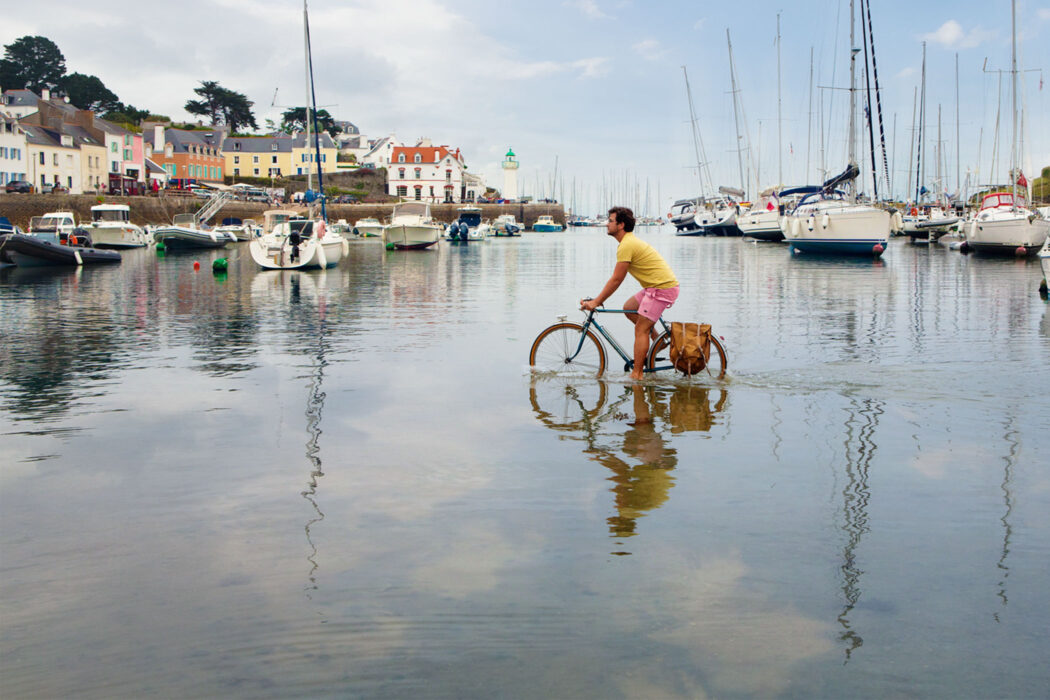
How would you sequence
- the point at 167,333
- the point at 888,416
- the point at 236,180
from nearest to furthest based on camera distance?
the point at 888,416
the point at 167,333
the point at 236,180

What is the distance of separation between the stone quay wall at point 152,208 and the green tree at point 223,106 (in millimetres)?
48005

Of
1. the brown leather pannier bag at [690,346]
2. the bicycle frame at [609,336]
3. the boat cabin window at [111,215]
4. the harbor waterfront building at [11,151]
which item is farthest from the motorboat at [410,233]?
the brown leather pannier bag at [690,346]

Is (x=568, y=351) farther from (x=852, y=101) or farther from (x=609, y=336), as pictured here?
(x=852, y=101)

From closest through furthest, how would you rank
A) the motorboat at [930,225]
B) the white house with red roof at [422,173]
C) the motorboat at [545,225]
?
the motorboat at [930,225] < the motorboat at [545,225] < the white house with red roof at [422,173]

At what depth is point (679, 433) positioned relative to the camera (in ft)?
26.5

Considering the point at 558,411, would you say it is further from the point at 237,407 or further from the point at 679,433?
the point at 237,407

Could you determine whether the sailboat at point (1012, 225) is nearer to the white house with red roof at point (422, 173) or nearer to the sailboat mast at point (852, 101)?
the sailboat mast at point (852, 101)

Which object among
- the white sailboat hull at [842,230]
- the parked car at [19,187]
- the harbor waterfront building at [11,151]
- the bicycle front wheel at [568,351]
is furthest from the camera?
the harbor waterfront building at [11,151]

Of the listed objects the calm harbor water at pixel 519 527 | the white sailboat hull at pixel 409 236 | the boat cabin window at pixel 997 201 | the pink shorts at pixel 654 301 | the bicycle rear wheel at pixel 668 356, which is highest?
the boat cabin window at pixel 997 201

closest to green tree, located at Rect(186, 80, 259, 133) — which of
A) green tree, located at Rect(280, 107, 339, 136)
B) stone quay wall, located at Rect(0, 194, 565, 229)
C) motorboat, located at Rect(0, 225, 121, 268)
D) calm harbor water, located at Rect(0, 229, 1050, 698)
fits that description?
green tree, located at Rect(280, 107, 339, 136)

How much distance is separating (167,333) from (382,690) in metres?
13.3

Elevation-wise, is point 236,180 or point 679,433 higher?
point 236,180

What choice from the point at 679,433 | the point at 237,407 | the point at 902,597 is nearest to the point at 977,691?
the point at 902,597

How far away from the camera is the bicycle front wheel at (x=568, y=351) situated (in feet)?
35.1
